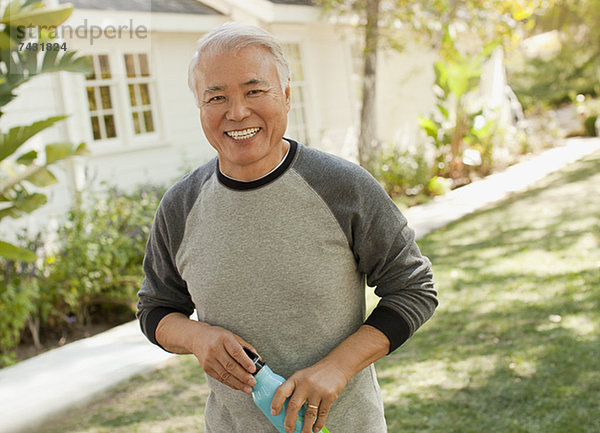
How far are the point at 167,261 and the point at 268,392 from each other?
56 cm

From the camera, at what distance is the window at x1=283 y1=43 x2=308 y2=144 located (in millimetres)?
12742

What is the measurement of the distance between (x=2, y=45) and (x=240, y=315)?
1.77 metres

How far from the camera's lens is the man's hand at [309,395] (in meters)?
1.66

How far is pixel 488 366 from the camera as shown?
15.3 ft

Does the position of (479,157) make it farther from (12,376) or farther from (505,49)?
(12,376)

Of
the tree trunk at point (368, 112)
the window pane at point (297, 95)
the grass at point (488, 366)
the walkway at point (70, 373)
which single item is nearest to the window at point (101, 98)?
the walkway at point (70, 373)

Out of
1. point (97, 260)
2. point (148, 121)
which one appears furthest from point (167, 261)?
point (148, 121)

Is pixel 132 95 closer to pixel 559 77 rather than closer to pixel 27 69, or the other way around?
pixel 27 69

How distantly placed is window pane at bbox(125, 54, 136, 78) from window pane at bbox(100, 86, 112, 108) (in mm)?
441

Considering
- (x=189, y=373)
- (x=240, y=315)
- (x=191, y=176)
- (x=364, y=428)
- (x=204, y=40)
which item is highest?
(x=204, y=40)

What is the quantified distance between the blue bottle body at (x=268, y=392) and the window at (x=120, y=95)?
8087 millimetres

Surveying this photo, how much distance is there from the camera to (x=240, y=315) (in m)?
1.84

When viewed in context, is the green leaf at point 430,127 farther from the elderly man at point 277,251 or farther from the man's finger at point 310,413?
the man's finger at point 310,413

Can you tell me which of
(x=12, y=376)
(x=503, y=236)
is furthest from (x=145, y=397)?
(x=503, y=236)
